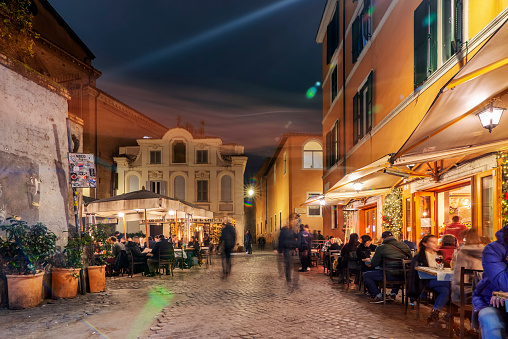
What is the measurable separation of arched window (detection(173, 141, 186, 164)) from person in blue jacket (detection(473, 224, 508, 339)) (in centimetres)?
3383

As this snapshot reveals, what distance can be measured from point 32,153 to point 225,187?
28.0 meters

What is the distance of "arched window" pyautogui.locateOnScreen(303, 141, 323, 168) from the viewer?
113ft

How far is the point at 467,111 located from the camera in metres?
6.20

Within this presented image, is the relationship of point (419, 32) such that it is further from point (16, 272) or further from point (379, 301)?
point (16, 272)

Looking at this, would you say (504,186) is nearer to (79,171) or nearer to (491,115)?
(491,115)

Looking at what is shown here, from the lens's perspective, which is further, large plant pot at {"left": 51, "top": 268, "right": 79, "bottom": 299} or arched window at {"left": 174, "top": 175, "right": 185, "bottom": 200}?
arched window at {"left": 174, "top": 175, "right": 185, "bottom": 200}

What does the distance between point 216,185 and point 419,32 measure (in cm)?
2707

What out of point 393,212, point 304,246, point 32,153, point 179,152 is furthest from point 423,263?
point 179,152

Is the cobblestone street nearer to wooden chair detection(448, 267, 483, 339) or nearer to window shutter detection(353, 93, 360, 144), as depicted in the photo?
wooden chair detection(448, 267, 483, 339)

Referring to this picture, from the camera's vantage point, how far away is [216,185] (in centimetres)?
3688

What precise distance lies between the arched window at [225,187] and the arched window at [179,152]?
11.4 feet

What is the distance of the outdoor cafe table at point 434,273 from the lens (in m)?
6.21

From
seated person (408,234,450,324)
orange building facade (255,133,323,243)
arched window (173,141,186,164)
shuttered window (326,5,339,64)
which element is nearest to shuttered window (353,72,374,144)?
shuttered window (326,5,339,64)

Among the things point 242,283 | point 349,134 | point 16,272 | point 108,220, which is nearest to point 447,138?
point 242,283
